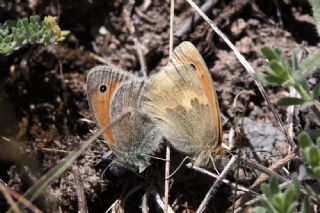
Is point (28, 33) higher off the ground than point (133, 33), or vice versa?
point (28, 33)

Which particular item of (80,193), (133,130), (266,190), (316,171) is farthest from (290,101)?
(80,193)

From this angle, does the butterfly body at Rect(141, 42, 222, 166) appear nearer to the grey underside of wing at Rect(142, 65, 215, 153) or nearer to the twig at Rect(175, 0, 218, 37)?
the grey underside of wing at Rect(142, 65, 215, 153)

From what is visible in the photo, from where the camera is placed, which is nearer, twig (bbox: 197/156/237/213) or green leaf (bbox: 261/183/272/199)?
green leaf (bbox: 261/183/272/199)

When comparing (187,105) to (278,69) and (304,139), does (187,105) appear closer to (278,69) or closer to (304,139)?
(278,69)

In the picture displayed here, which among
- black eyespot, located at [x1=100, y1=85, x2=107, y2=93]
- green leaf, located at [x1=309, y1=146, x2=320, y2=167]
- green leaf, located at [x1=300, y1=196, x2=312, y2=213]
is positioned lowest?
green leaf, located at [x1=300, y1=196, x2=312, y2=213]

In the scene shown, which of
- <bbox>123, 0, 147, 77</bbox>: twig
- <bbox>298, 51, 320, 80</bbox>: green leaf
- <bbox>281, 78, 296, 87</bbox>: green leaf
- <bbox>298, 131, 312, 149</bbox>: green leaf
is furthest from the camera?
<bbox>123, 0, 147, 77</bbox>: twig

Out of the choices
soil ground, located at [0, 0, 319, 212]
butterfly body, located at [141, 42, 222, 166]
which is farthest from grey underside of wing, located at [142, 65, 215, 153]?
soil ground, located at [0, 0, 319, 212]

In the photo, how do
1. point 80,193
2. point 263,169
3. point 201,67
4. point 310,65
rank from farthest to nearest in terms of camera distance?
point 201,67
point 80,193
point 263,169
point 310,65
